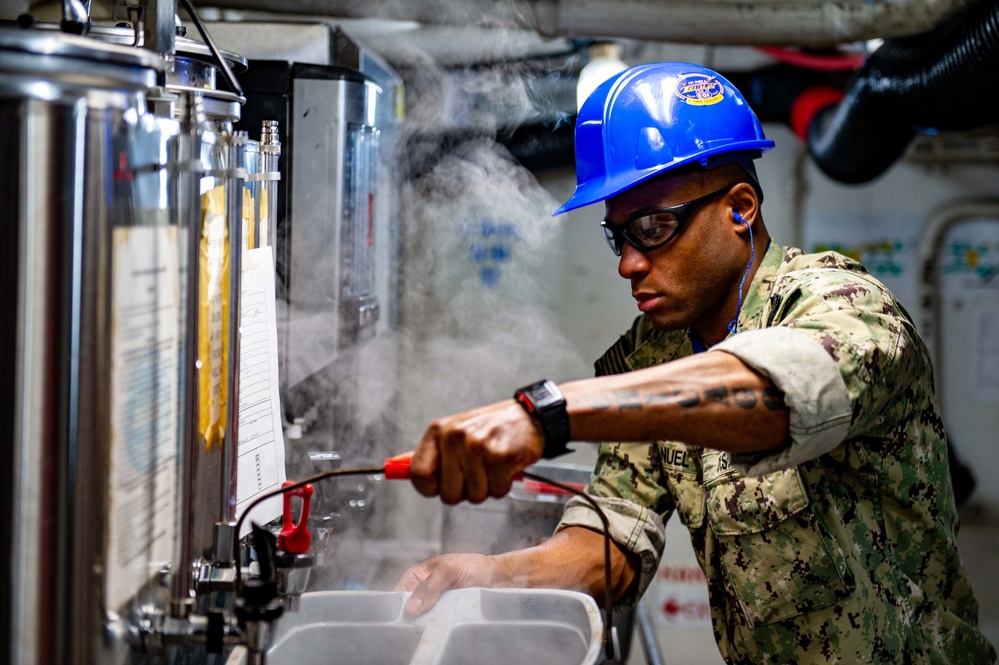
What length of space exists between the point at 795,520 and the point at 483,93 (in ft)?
8.48

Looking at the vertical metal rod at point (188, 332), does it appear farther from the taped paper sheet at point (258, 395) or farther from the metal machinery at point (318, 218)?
the metal machinery at point (318, 218)

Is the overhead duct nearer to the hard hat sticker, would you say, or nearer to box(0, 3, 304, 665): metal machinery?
the hard hat sticker

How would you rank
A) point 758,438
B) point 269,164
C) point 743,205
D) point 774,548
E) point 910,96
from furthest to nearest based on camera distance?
point 910,96 < point 743,205 < point 774,548 < point 269,164 < point 758,438

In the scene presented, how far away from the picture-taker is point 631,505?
188cm

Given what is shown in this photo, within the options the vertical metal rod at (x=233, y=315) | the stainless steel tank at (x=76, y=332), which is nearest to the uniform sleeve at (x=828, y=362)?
the vertical metal rod at (x=233, y=315)

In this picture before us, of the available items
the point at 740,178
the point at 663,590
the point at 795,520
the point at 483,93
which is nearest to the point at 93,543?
the point at 795,520

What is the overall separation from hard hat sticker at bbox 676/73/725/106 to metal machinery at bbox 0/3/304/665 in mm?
939

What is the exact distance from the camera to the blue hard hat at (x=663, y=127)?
1617 mm

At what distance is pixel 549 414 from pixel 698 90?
0.90m

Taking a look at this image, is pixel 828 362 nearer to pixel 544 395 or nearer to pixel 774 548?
pixel 544 395

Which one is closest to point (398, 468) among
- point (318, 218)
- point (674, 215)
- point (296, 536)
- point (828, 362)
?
point (296, 536)

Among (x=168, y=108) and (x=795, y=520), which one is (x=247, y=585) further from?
(x=795, y=520)

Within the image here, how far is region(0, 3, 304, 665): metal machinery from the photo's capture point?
2.41 feet

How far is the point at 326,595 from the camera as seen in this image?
1.31 meters
